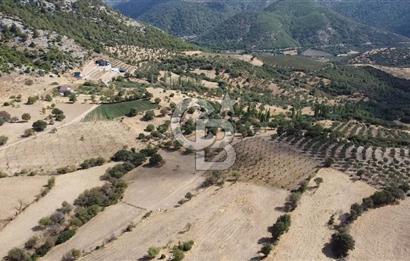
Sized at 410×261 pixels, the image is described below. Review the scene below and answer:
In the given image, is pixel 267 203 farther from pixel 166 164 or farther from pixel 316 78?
pixel 316 78

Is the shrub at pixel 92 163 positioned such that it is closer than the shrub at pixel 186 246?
No

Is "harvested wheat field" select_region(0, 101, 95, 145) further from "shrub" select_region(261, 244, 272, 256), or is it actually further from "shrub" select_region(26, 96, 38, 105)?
"shrub" select_region(261, 244, 272, 256)

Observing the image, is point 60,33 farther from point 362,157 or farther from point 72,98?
point 362,157

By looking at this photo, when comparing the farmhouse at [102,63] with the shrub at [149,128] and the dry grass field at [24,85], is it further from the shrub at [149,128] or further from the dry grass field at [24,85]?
the shrub at [149,128]

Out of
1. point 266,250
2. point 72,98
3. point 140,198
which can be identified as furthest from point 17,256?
point 72,98

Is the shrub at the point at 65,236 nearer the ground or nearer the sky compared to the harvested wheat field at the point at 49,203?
nearer the ground

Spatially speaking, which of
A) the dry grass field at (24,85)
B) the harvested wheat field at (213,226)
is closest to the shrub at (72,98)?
the dry grass field at (24,85)
